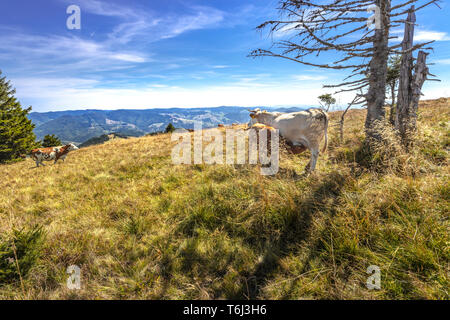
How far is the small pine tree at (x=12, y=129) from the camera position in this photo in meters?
26.1

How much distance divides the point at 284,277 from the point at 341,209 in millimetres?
1487

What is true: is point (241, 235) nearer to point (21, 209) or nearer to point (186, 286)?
point (186, 286)

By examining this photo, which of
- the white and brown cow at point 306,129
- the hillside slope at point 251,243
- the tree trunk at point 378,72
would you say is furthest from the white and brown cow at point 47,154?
the tree trunk at point 378,72

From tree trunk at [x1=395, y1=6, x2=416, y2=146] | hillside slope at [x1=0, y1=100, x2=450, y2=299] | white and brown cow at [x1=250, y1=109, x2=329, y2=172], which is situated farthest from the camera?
tree trunk at [x1=395, y1=6, x2=416, y2=146]

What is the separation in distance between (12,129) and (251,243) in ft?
134

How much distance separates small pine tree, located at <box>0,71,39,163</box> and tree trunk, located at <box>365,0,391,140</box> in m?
41.0

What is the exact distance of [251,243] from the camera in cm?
286

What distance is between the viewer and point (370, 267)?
2008 mm

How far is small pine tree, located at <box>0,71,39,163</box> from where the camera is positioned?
2611 centimetres
